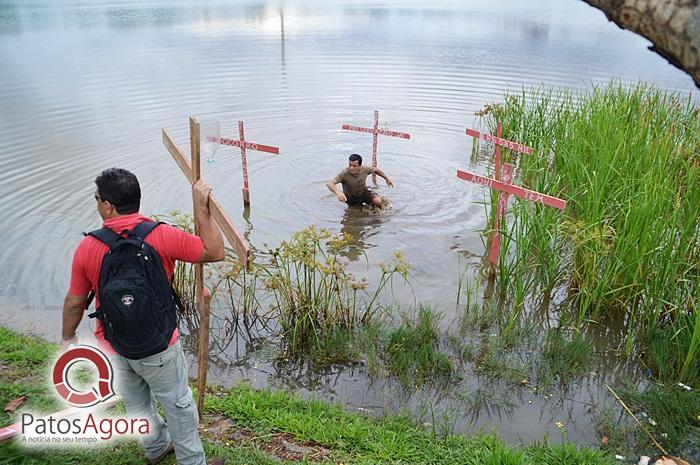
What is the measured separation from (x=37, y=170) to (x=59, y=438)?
25.7 ft

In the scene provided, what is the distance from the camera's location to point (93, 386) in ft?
12.3

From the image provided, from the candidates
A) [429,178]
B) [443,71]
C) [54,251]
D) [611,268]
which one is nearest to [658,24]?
[611,268]

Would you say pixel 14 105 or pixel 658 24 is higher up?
pixel 658 24

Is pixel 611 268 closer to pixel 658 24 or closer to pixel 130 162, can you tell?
pixel 658 24

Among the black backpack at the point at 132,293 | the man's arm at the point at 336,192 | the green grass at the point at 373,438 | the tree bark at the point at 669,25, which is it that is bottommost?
the green grass at the point at 373,438

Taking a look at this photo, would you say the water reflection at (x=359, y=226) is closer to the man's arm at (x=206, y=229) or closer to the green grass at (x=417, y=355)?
the green grass at (x=417, y=355)

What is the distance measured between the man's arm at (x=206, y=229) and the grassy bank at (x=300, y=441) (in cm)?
140

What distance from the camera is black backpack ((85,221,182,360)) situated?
277cm

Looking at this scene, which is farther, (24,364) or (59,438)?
(24,364)

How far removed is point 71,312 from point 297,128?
10148mm

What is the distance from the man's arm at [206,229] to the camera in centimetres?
295

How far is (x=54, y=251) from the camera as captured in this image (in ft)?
24.5

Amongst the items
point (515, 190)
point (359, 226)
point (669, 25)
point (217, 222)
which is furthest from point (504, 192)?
point (669, 25)

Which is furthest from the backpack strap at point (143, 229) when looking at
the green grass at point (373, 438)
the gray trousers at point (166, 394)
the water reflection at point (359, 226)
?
the water reflection at point (359, 226)
